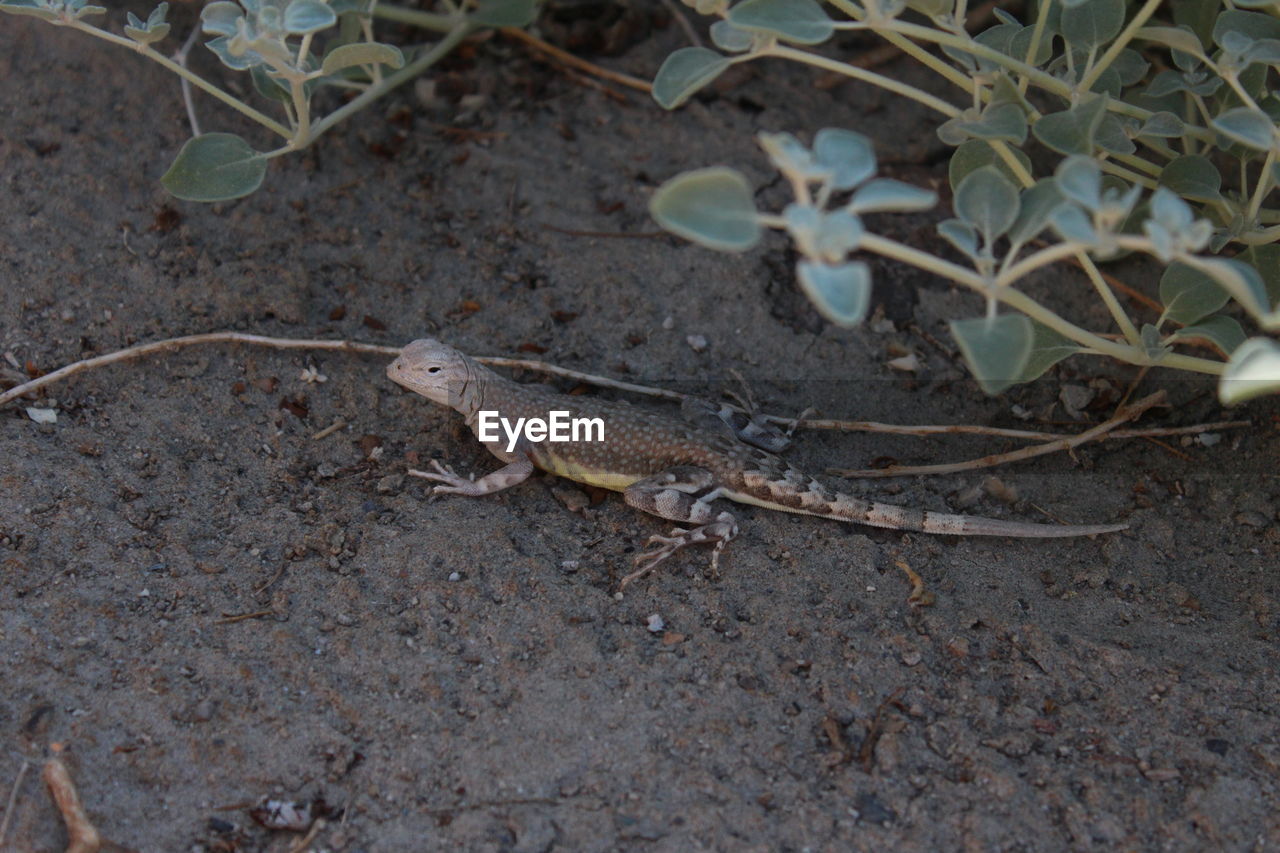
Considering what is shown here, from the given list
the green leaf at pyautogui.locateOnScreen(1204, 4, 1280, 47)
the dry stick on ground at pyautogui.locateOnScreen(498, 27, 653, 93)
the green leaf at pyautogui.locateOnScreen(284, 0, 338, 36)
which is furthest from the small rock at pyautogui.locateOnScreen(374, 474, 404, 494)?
the green leaf at pyautogui.locateOnScreen(1204, 4, 1280, 47)

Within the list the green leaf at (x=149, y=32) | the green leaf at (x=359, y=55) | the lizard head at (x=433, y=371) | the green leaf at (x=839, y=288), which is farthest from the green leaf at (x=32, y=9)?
the green leaf at (x=839, y=288)

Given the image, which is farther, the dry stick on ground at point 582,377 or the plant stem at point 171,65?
the dry stick on ground at point 582,377

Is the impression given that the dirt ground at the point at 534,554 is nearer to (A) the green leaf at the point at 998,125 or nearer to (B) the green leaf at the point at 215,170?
(B) the green leaf at the point at 215,170

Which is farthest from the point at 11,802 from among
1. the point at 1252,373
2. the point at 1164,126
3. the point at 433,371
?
the point at 1164,126

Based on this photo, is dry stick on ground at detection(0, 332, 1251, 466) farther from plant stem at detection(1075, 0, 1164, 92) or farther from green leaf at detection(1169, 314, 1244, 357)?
plant stem at detection(1075, 0, 1164, 92)

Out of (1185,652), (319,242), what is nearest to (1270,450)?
(1185,652)

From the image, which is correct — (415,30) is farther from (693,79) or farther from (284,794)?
(284,794)
